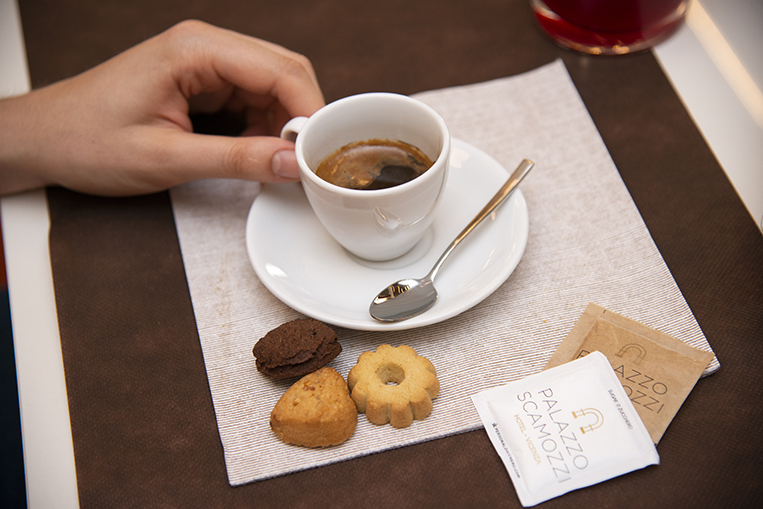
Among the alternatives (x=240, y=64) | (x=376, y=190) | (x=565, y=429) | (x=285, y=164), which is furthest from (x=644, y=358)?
(x=240, y=64)

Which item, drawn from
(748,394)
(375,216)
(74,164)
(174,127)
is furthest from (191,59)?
(748,394)

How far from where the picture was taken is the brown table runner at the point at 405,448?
77 centimetres

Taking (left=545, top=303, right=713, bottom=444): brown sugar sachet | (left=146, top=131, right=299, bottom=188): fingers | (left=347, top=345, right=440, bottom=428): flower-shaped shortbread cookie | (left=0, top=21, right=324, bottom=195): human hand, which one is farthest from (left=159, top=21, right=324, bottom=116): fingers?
(left=545, top=303, right=713, bottom=444): brown sugar sachet

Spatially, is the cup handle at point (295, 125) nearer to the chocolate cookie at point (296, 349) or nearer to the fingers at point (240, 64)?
the fingers at point (240, 64)

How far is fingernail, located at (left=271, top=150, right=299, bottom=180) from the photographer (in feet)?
3.01

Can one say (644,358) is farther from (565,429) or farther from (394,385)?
(394,385)

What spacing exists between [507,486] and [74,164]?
89cm

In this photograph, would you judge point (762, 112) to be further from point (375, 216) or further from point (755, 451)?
point (375, 216)

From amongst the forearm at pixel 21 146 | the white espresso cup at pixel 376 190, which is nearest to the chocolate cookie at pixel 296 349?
the white espresso cup at pixel 376 190

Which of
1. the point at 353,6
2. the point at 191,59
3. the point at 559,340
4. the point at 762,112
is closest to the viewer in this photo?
the point at 559,340

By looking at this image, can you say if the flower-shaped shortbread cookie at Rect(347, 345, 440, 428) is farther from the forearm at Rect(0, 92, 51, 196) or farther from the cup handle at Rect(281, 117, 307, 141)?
the forearm at Rect(0, 92, 51, 196)

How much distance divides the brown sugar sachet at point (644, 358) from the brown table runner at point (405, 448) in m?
0.03

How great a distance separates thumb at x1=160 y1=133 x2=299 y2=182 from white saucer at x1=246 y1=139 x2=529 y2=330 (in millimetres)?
62

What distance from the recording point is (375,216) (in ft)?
2.70
